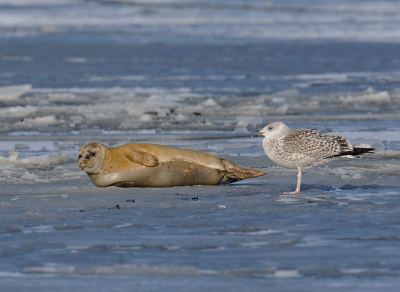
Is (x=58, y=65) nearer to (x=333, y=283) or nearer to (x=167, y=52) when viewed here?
(x=167, y=52)

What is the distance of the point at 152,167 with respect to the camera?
6.97 meters

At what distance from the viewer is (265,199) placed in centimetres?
637

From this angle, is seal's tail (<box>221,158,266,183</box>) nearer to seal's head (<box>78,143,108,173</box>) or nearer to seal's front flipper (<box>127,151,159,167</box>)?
seal's front flipper (<box>127,151,159,167</box>)

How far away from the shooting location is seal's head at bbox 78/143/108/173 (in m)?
6.83

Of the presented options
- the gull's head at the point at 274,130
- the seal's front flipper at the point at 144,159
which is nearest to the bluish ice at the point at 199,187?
the seal's front flipper at the point at 144,159

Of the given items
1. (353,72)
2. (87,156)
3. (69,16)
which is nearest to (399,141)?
(87,156)

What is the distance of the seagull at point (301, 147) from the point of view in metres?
6.82

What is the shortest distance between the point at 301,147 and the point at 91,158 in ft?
6.52

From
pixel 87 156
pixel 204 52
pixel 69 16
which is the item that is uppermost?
pixel 69 16

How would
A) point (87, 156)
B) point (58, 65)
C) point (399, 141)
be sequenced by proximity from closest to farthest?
point (87, 156)
point (399, 141)
point (58, 65)

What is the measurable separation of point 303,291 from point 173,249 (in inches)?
43.6

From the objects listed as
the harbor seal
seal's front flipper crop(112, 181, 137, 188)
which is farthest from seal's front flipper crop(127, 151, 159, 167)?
seal's front flipper crop(112, 181, 137, 188)

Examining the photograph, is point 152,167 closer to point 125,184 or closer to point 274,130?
point 125,184

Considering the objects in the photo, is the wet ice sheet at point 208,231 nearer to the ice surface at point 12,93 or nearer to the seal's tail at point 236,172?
the seal's tail at point 236,172
